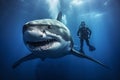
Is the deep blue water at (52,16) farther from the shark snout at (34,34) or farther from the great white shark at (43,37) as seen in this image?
the shark snout at (34,34)

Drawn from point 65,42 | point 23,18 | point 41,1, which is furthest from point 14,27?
point 65,42

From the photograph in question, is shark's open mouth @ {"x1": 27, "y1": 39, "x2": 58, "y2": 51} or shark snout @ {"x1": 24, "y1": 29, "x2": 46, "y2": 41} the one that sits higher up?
shark snout @ {"x1": 24, "y1": 29, "x2": 46, "y2": 41}

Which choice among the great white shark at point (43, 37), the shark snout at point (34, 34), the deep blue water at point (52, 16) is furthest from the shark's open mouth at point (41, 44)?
the deep blue water at point (52, 16)

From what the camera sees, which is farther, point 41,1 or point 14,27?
point 14,27

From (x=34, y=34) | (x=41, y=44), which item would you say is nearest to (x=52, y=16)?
→ (x=41, y=44)

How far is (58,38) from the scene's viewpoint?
290 cm

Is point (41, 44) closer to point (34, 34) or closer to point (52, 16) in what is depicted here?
point (34, 34)

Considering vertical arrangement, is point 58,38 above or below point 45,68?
above

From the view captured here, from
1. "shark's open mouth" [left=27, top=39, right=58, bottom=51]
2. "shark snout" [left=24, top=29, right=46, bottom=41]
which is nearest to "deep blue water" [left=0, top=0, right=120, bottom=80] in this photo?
"shark's open mouth" [left=27, top=39, right=58, bottom=51]

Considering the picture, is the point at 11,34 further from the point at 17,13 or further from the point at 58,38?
the point at 58,38

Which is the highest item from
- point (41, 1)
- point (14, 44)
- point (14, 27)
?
point (41, 1)

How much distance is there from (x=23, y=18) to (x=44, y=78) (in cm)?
279

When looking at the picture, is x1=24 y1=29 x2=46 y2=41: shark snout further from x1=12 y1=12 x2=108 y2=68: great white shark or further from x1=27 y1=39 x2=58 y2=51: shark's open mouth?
x1=27 y1=39 x2=58 y2=51: shark's open mouth

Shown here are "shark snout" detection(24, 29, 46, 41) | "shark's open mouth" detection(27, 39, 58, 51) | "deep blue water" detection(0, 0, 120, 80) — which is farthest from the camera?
"deep blue water" detection(0, 0, 120, 80)
